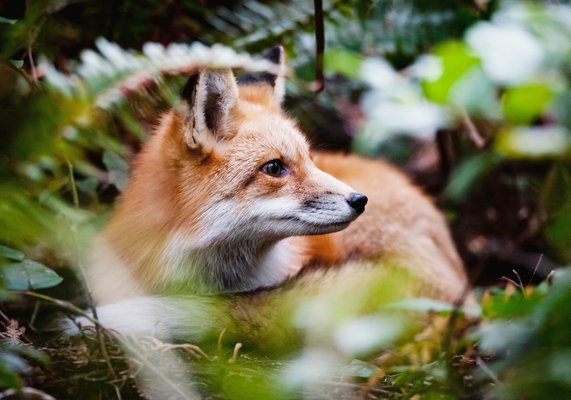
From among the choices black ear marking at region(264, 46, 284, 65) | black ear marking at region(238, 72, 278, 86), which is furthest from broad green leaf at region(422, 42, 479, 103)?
black ear marking at region(238, 72, 278, 86)

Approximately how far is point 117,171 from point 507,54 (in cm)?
324

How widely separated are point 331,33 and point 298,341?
2610 millimetres

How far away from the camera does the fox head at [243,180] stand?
11.2 ft

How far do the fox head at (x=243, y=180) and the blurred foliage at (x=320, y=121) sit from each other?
512mm

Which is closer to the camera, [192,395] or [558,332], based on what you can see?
[558,332]

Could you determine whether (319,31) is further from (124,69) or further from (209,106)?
(124,69)

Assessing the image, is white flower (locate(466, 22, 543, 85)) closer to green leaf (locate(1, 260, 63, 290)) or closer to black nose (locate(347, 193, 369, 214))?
green leaf (locate(1, 260, 63, 290))

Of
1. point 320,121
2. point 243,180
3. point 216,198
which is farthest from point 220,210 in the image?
point 320,121

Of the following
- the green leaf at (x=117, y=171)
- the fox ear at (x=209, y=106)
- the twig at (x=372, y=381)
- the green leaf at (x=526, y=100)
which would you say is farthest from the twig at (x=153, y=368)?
the green leaf at (x=117, y=171)

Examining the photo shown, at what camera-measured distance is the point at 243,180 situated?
350 centimetres

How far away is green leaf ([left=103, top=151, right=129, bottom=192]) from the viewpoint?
13.5ft

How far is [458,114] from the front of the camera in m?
1.84

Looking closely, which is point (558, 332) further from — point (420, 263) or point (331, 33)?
point (331, 33)

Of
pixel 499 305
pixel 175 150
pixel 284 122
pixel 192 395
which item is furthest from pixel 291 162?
pixel 499 305
